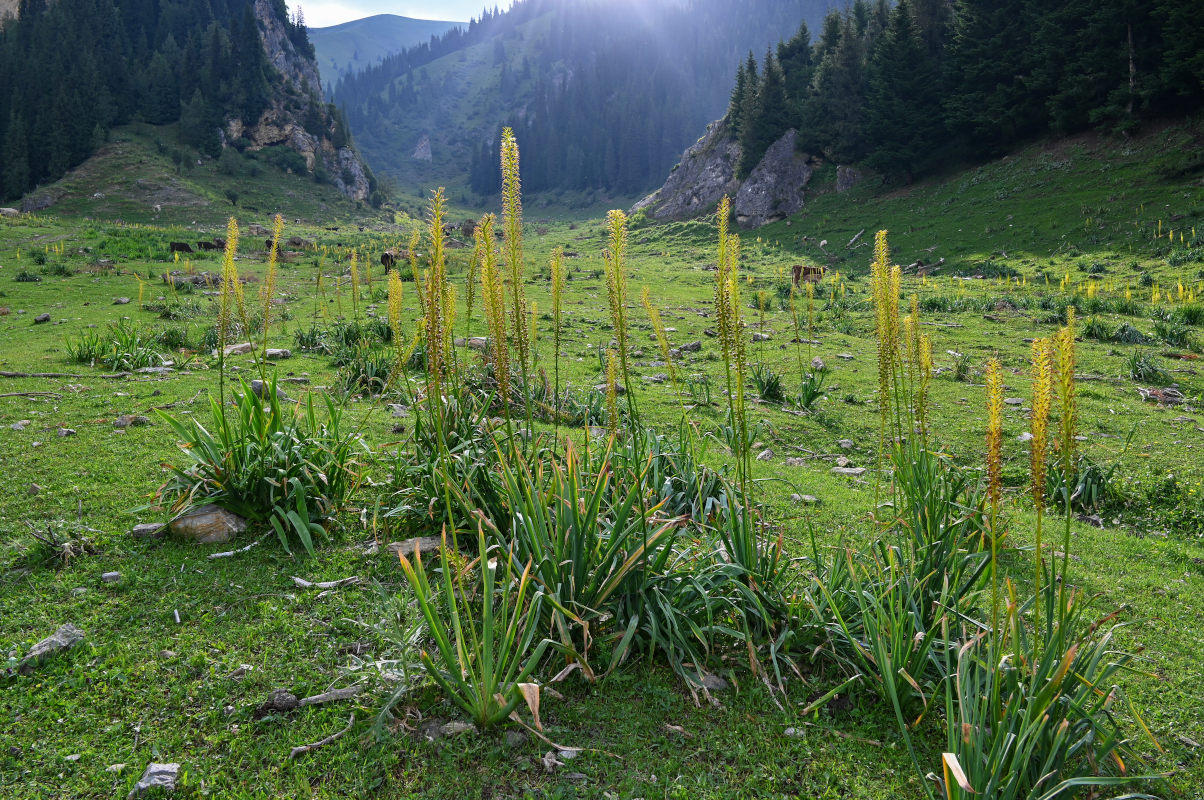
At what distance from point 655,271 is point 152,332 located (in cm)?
2503

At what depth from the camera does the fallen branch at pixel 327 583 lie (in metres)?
4.12

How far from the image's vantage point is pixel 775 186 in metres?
54.0

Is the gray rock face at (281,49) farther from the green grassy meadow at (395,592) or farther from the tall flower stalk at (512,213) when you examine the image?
the tall flower stalk at (512,213)

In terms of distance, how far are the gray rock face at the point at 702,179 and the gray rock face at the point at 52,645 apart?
59575 mm

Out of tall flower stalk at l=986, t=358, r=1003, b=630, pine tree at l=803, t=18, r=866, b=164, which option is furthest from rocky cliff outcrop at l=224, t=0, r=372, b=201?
tall flower stalk at l=986, t=358, r=1003, b=630

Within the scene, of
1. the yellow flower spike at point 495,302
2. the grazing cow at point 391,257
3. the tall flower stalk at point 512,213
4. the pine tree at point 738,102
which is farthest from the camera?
the pine tree at point 738,102

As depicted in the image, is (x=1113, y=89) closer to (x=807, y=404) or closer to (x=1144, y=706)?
(x=807, y=404)

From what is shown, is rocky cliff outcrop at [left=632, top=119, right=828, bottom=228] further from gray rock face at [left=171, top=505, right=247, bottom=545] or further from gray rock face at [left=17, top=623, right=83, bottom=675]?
gray rock face at [left=17, top=623, right=83, bottom=675]

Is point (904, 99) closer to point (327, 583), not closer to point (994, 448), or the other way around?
point (994, 448)

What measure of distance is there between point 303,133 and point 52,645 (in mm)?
99764

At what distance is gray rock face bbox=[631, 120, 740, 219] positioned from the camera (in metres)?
62.1

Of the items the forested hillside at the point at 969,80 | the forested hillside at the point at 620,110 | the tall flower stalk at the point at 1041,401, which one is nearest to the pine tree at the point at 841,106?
the forested hillside at the point at 969,80

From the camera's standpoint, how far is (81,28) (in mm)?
80812

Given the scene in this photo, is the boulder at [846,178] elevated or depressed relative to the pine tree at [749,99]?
depressed
